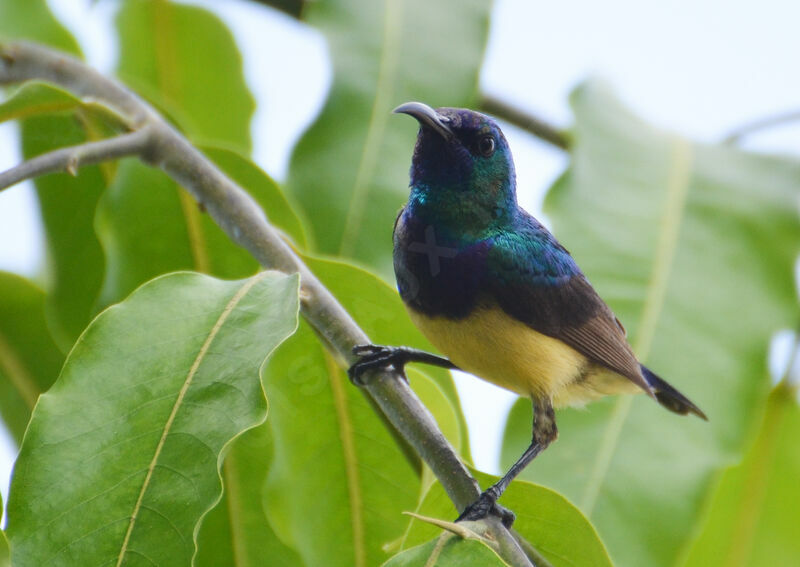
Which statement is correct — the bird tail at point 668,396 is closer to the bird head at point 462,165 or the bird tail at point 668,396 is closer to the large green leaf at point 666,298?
the large green leaf at point 666,298

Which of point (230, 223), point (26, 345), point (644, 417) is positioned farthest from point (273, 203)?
point (644, 417)

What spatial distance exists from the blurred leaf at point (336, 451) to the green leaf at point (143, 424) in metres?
0.44

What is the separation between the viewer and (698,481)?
87.9 inches

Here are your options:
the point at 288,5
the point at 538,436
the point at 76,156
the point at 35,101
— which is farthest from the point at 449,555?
the point at 288,5

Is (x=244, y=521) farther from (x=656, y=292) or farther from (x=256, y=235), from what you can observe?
(x=656, y=292)

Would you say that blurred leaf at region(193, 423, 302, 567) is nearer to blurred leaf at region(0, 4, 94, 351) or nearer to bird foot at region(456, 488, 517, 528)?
blurred leaf at region(0, 4, 94, 351)

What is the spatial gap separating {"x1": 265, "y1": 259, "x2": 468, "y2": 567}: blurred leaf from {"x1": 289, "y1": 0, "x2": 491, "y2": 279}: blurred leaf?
34 cm

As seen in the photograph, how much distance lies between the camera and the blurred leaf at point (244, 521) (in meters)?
2.26

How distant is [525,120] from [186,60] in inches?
46.1

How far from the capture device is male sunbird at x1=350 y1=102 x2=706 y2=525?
81.6 inches

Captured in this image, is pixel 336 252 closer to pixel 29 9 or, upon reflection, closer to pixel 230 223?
pixel 230 223

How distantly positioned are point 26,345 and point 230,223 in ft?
2.76

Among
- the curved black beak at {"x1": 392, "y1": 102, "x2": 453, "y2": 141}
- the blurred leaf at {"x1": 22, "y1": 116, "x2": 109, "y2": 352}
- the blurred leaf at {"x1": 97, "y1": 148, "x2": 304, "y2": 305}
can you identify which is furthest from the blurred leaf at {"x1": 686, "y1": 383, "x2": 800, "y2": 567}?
the blurred leaf at {"x1": 22, "y1": 116, "x2": 109, "y2": 352}

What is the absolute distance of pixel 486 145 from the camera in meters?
2.09
